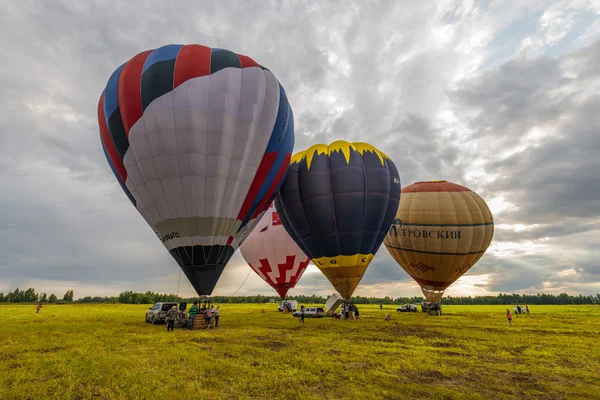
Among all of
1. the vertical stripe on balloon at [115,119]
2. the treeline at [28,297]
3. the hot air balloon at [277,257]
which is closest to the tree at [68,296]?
the treeline at [28,297]

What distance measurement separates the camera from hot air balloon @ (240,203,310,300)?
33312mm

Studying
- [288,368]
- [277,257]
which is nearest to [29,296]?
[277,257]

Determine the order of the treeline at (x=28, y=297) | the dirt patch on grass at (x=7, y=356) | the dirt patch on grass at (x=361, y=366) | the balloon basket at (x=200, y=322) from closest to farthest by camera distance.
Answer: the dirt patch on grass at (x=361, y=366) → the dirt patch on grass at (x=7, y=356) → the balloon basket at (x=200, y=322) → the treeline at (x=28, y=297)

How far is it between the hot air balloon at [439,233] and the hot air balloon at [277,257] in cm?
1045

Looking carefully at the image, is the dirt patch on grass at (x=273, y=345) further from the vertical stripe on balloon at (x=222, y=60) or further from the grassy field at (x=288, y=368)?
the vertical stripe on balloon at (x=222, y=60)

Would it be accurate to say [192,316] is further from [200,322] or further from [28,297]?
[28,297]

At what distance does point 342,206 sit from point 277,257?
45.3ft

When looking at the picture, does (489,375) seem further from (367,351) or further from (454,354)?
(367,351)

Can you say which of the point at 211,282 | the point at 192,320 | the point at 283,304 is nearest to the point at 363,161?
the point at 211,282

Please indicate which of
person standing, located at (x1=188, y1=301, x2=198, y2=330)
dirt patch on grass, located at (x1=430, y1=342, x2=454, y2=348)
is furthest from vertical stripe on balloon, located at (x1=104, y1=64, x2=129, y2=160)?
dirt patch on grass, located at (x1=430, y1=342, x2=454, y2=348)

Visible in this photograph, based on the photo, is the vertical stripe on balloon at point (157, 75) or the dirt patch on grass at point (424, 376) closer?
the dirt patch on grass at point (424, 376)

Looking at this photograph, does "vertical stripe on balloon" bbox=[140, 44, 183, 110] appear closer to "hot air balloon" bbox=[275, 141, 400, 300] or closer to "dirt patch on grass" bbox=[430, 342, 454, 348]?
"hot air balloon" bbox=[275, 141, 400, 300]

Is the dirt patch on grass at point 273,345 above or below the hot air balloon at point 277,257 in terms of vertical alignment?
below

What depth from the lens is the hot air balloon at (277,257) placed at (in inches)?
1312
